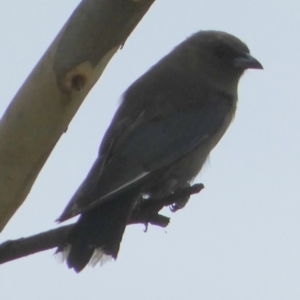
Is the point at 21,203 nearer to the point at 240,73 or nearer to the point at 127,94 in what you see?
the point at 127,94

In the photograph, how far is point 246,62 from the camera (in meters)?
5.95

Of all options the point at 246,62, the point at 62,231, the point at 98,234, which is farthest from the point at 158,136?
the point at 246,62

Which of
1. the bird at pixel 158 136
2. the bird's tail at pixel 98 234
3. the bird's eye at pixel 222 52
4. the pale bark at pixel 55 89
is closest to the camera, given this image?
the pale bark at pixel 55 89

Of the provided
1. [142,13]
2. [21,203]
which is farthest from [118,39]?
[21,203]

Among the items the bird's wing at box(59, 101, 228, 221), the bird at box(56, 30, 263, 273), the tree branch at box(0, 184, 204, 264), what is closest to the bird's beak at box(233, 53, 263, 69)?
the bird at box(56, 30, 263, 273)

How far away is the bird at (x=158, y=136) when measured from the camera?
403 centimetres

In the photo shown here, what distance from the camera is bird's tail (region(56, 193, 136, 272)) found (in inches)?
151

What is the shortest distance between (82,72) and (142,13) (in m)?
0.40

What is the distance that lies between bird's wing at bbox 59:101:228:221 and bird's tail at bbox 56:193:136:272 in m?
0.13

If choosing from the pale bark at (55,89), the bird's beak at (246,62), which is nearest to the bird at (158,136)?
the bird's beak at (246,62)

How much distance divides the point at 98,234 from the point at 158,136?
109 cm

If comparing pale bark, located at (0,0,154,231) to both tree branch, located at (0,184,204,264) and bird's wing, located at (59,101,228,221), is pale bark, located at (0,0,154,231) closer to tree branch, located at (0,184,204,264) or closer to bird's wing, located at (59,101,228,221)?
tree branch, located at (0,184,204,264)

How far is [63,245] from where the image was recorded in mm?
3795

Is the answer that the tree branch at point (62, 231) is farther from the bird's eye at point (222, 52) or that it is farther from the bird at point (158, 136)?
the bird's eye at point (222, 52)
